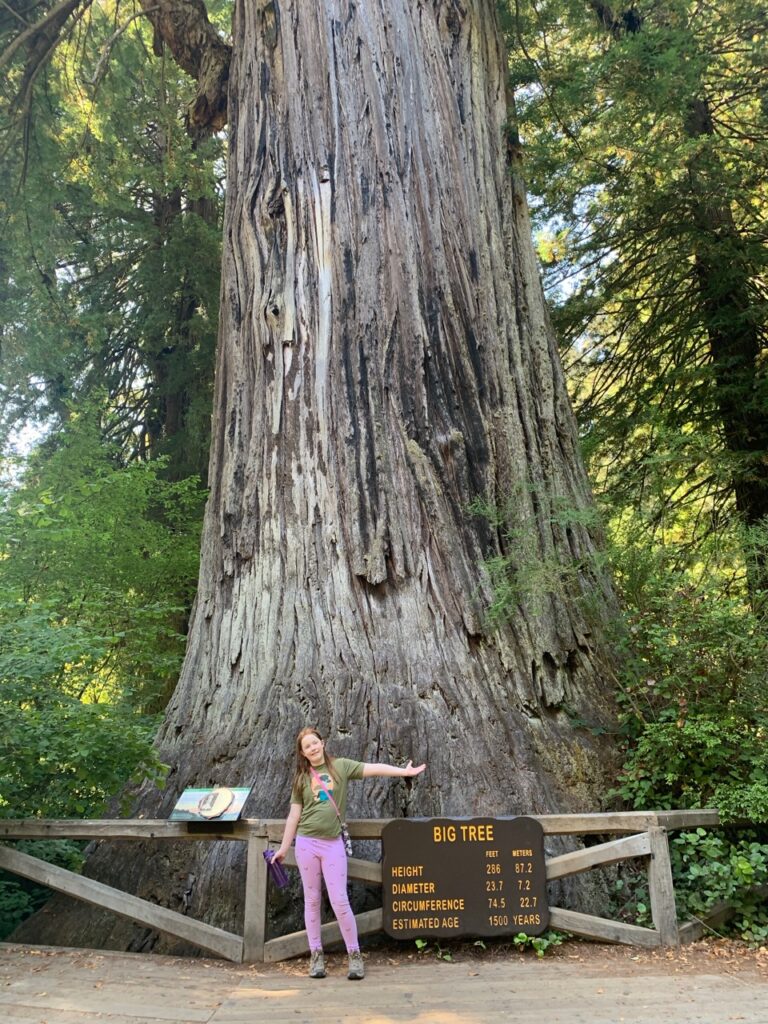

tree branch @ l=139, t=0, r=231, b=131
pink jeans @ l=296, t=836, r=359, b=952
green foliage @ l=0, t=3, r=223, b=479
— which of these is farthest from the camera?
green foliage @ l=0, t=3, r=223, b=479

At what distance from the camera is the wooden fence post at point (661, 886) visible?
12.9 feet

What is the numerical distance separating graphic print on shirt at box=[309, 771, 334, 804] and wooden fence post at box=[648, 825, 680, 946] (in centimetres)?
162

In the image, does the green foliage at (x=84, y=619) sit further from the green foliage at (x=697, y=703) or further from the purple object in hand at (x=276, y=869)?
the green foliage at (x=697, y=703)

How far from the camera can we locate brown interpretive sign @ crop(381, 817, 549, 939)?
3.81m

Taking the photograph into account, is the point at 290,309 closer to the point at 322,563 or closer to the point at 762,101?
the point at 322,563

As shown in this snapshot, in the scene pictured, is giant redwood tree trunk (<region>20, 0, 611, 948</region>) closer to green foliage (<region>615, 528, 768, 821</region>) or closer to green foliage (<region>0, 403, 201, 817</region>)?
green foliage (<region>615, 528, 768, 821</region>)

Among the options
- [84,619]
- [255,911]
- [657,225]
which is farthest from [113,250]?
[255,911]

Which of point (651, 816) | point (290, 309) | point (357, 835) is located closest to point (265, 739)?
point (357, 835)

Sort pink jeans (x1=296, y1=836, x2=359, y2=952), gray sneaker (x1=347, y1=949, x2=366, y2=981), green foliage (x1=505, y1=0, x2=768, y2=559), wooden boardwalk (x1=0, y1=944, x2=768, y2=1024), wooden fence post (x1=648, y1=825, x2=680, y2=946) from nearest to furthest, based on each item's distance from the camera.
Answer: wooden boardwalk (x1=0, y1=944, x2=768, y2=1024) → gray sneaker (x1=347, y1=949, x2=366, y2=981) → pink jeans (x1=296, y1=836, x2=359, y2=952) → wooden fence post (x1=648, y1=825, x2=680, y2=946) → green foliage (x1=505, y1=0, x2=768, y2=559)

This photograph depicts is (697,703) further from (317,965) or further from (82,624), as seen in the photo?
(82,624)

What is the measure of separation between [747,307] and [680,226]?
1.17m

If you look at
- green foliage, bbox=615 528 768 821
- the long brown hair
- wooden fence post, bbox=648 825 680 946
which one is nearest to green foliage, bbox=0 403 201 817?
the long brown hair

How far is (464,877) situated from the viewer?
12.7 feet

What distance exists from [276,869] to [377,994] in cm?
80
